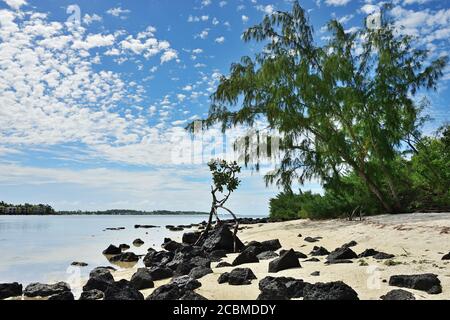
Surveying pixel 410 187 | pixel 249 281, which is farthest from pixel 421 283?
pixel 410 187

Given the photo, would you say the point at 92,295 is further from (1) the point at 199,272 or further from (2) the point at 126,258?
(2) the point at 126,258

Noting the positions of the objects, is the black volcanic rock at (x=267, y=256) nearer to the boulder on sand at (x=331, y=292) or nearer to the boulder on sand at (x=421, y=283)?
the boulder on sand at (x=421, y=283)

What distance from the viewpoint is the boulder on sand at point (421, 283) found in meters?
5.45

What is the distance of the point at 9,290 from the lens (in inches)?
325

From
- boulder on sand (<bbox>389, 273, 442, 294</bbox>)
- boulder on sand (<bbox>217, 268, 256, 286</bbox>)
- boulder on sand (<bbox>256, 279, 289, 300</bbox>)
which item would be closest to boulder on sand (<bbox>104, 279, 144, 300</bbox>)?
boulder on sand (<bbox>217, 268, 256, 286</bbox>)

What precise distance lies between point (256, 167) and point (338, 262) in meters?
13.2

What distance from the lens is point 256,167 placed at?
69.5ft

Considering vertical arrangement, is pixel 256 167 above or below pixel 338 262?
above

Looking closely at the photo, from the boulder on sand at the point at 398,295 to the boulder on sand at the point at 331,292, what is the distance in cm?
38

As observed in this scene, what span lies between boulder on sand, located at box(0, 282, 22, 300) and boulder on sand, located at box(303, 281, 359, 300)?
240 inches

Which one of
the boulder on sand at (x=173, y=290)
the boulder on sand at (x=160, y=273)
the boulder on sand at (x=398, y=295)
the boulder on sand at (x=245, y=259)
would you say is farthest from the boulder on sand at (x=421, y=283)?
the boulder on sand at (x=160, y=273)

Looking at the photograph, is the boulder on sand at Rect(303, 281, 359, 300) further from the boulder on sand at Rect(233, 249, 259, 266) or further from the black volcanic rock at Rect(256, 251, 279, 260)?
the black volcanic rock at Rect(256, 251, 279, 260)
